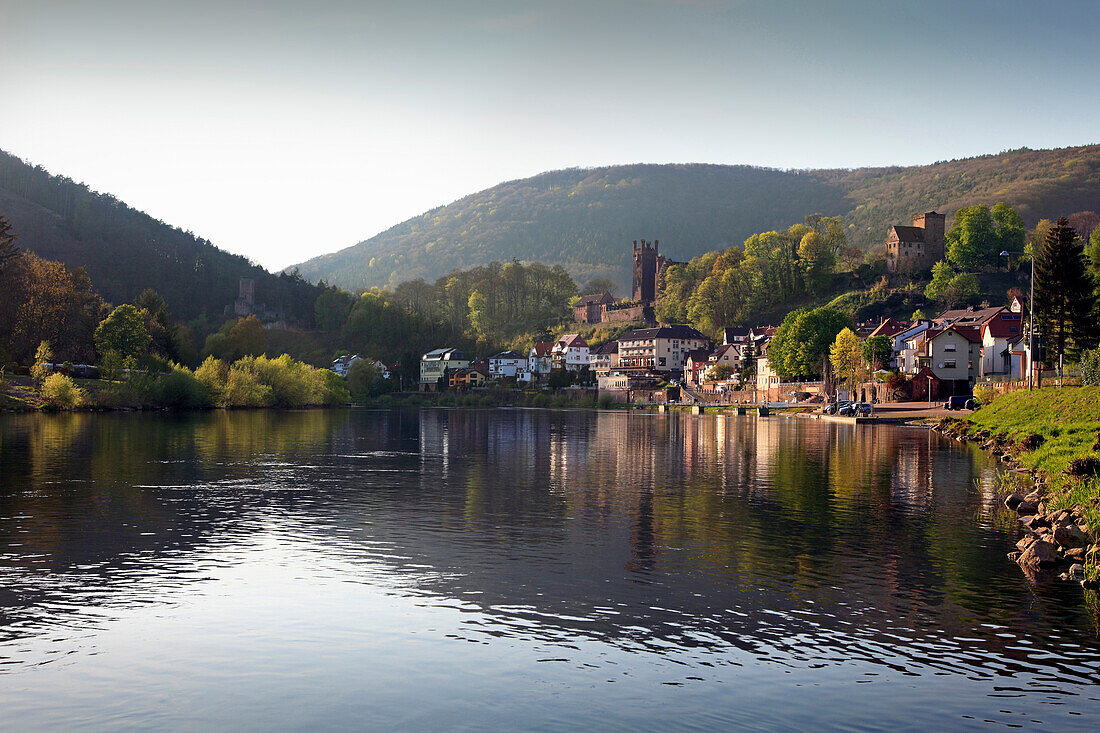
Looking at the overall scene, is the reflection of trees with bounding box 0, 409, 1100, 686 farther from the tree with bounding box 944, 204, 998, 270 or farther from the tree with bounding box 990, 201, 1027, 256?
the tree with bounding box 990, 201, 1027, 256

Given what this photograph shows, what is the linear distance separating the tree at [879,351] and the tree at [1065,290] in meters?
46.6

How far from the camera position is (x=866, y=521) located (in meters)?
29.0

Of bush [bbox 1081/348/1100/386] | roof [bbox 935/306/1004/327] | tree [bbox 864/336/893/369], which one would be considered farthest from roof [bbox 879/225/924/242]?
bush [bbox 1081/348/1100/386]

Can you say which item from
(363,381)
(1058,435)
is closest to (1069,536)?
(1058,435)

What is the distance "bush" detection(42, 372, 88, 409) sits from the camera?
3915 inches

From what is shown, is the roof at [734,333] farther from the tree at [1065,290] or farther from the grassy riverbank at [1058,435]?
the grassy riverbank at [1058,435]

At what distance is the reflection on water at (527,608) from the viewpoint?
13.3 metres

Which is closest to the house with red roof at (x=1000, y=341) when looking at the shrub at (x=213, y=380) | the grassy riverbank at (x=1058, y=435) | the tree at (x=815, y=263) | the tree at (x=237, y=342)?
the grassy riverbank at (x=1058, y=435)

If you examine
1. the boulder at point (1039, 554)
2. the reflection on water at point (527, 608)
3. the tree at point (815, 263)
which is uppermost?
the tree at point (815, 263)

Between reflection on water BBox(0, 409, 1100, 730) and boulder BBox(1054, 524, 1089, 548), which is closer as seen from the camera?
reflection on water BBox(0, 409, 1100, 730)

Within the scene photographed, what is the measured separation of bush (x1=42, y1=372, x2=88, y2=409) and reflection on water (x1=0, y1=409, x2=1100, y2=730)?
69.3 meters

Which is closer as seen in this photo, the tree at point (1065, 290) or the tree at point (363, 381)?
the tree at point (1065, 290)

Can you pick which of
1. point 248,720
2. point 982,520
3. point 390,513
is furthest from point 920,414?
point 248,720

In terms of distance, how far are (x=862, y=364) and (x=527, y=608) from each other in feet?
361
